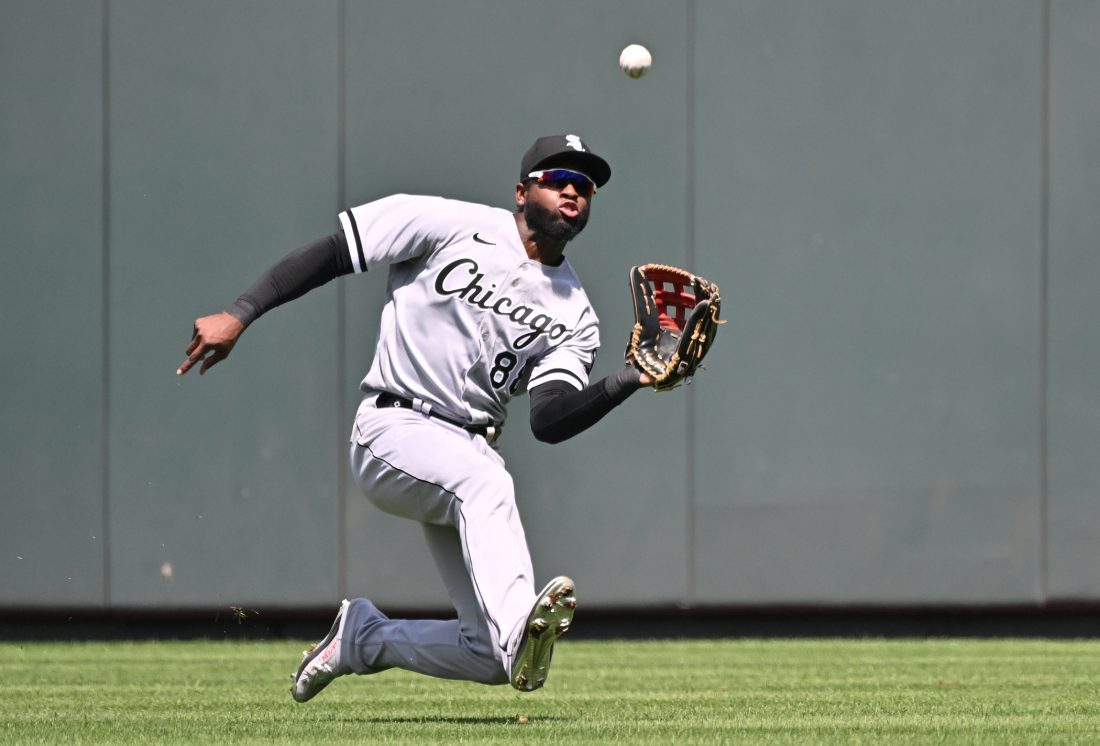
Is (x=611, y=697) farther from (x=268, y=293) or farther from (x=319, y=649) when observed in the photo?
(x=268, y=293)

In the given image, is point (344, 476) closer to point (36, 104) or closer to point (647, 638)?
point (647, 638)

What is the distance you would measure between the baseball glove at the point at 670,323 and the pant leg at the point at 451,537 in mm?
546

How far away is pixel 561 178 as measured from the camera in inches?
213

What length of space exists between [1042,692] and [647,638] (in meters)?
3.71

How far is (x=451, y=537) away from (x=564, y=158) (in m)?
1.22

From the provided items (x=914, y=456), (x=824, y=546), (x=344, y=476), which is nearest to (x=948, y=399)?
(x=914, y=456)

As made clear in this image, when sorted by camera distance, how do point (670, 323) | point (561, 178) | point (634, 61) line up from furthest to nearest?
point (634, 61)
point (561, 178)
point (670, 323)


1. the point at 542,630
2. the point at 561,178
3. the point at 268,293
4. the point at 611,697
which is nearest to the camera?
the point at 542,630

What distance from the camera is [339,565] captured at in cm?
980

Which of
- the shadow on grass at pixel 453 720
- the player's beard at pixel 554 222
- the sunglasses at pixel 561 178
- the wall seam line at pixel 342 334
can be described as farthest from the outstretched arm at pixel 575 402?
the wall seam line at pixel 342 334

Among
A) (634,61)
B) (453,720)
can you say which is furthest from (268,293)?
(634,61)

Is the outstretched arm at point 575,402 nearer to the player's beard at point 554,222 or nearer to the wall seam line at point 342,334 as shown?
the player's beard at point 554,222

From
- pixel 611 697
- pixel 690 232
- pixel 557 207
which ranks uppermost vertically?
pixel 557 207

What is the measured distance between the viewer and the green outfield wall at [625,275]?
9.75 m
